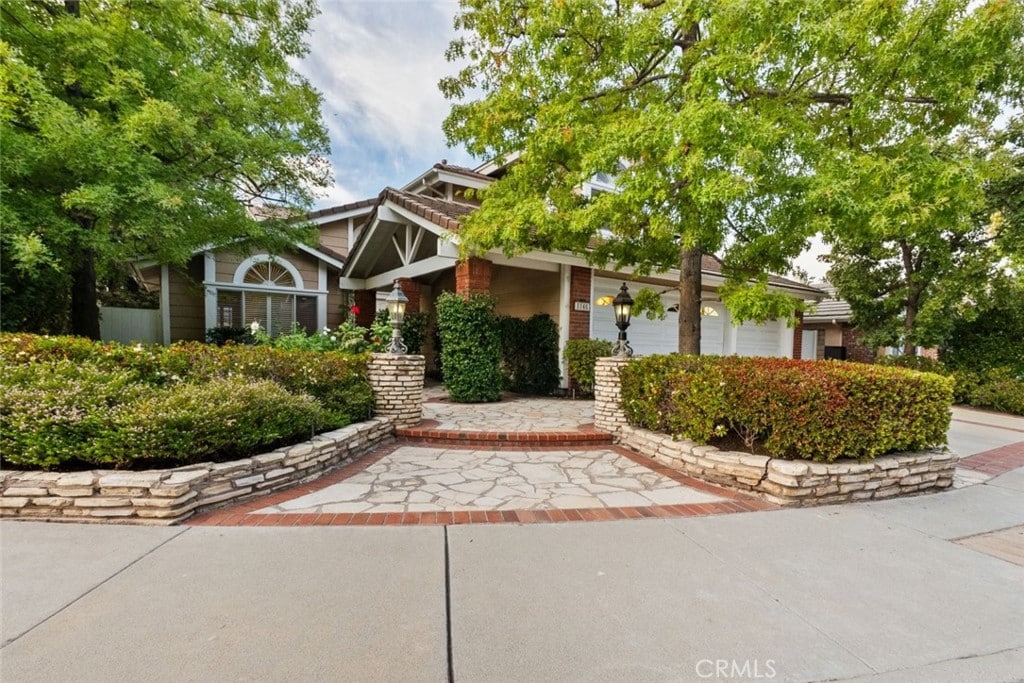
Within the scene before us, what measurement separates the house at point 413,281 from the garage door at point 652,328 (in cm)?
3

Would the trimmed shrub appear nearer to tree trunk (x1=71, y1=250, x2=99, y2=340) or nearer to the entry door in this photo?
tree trunk (x1=71, y1=250, x2=99, y2=340)

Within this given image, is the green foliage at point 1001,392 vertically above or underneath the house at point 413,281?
underneath

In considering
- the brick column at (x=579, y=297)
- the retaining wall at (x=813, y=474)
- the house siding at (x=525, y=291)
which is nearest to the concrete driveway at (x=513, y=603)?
the retaining wall at (x=813, y=474)

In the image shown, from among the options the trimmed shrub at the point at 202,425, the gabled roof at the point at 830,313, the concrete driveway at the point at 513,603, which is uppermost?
the gabled roof at the point at 830,313

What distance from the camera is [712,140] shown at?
455cm

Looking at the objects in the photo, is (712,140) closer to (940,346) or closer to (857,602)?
(857,602)

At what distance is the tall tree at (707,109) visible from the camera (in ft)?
14.7

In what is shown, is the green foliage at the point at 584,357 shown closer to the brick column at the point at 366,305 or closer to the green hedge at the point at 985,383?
the green hedge at the point at 985,383

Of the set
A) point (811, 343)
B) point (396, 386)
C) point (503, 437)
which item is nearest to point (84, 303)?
point (396, 386)

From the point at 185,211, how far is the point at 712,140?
7476 millimetres

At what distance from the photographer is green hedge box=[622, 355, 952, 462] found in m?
3.95

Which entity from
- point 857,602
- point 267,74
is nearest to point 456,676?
point 857,602

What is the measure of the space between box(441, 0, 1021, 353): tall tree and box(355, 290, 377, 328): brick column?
6944 mm

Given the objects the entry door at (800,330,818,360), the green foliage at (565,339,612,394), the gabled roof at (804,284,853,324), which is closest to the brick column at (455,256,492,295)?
the green foliage at (565,339,612,394)
